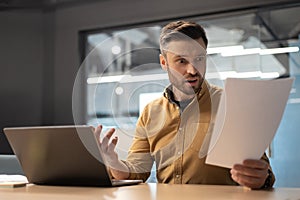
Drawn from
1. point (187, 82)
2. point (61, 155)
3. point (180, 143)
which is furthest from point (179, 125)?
point (61, 155)

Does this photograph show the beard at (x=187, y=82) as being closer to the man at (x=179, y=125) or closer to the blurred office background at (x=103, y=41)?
the man at (x=179, y=125)

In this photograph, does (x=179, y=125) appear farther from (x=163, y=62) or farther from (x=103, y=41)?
(x=103, y=41)

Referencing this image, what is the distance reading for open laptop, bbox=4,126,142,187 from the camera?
43.2 inches

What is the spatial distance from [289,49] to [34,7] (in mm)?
2268

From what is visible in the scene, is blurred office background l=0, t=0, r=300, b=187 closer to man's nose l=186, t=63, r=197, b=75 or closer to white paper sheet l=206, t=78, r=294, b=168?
man's nose l=186, t=63, r=197, b=75

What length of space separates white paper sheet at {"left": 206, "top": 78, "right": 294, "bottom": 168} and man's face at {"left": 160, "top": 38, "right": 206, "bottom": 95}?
40 centimetres

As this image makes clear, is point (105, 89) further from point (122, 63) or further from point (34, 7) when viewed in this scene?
point (34, 7)

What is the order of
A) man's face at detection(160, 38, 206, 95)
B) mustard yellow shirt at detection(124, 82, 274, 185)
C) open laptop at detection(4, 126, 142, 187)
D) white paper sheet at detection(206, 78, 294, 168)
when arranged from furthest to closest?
mustard yellow shirt at detection(124, 82, 274, 185)
man's face at detection(160, 38, 206, 95)
open laptop at detection(4, 126, 142, 187)
white paper sheet at detection(206, 78, 294, 168)

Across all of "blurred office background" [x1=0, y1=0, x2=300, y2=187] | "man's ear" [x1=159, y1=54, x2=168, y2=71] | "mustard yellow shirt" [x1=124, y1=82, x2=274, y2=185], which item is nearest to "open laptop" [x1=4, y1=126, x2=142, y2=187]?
"mustard yellow shirt" [x1=124, y1=82, x2=274, y2=185]

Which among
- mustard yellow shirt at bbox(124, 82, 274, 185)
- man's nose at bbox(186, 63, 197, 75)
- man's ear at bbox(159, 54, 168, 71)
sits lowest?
mustard yellow shirt at bbox(124, 82, 274, 185)

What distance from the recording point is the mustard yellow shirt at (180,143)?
1.48m

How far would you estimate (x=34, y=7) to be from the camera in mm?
3957

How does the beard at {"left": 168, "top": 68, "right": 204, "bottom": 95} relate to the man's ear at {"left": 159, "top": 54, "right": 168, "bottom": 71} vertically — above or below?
below

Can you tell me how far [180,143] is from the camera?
4.81 ft
